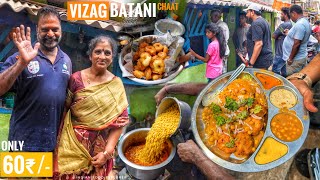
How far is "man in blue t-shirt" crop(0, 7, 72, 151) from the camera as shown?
300 cm

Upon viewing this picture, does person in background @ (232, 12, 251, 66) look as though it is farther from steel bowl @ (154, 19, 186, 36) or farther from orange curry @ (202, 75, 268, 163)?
steel bowl @ (154, 19, 186, 36)

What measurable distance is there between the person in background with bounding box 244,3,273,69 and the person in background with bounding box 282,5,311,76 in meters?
0.15

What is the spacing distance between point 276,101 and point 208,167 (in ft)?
2.65

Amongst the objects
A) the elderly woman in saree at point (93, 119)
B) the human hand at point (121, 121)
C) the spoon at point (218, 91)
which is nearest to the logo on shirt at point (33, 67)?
the elderly woman in saree at point (93, 119)

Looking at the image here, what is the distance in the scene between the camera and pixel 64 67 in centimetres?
315

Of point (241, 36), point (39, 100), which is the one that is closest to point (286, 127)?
point (241, 36)

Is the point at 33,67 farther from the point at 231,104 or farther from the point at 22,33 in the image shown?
the point at 231,104

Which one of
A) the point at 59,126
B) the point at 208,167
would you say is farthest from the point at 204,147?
the point at 59,126

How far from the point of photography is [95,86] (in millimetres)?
3176

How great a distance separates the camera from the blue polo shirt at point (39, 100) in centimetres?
306

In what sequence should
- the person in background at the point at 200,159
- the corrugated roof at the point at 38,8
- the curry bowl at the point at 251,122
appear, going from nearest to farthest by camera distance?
1. the corrugated roof at the point at 38,8
2. the curry bowl at the point at 251,122
3. the person in background at the point at 200,159

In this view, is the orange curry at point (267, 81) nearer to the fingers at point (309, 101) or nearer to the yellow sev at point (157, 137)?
the fingers at point (309, 101)
